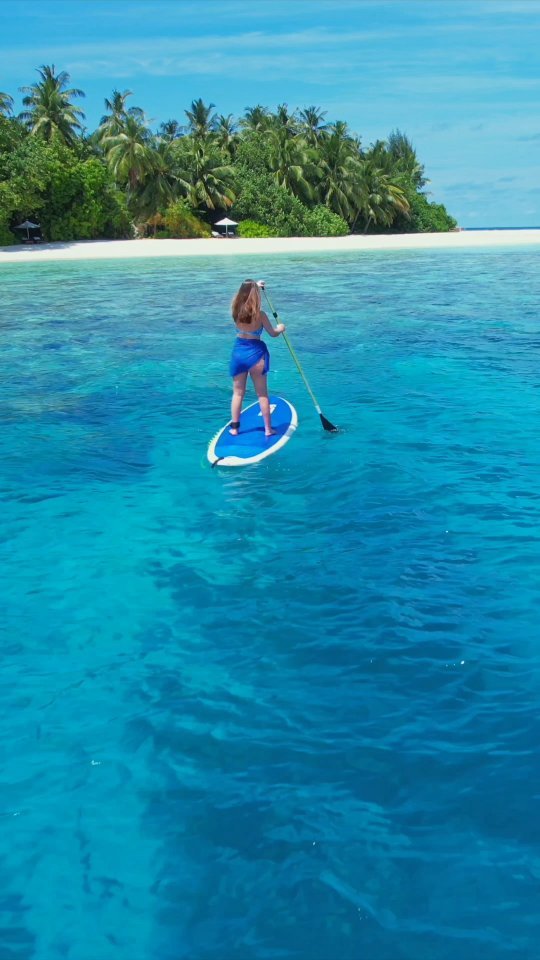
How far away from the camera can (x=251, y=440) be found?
31.5ft

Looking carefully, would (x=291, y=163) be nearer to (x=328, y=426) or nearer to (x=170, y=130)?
(x=170, y=130)

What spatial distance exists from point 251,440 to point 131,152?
5186 cm

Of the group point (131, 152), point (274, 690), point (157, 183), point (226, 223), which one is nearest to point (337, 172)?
point (226, 223)

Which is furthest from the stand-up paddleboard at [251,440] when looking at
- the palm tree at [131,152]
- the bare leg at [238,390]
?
the palm tree at [131,152]

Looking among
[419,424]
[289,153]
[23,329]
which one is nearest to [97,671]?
[419,424]

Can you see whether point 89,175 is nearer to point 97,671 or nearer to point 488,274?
point 488,274

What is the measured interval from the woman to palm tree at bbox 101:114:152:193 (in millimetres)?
51294

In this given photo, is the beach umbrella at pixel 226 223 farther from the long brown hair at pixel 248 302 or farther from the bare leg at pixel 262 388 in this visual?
the long brown hair at pixel 248 302

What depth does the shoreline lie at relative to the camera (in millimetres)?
48531

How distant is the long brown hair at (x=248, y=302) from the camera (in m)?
8.73

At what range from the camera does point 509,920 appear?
11.2 ft

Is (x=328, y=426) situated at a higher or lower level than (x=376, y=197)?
lower

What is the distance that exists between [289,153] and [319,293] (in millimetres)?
41113

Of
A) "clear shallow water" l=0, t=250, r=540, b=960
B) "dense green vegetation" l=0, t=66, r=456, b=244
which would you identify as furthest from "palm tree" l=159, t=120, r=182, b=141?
"clear shallow water" l=0, t=250, r=540, b=960
